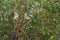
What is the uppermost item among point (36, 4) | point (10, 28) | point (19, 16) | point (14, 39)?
point (36, 4)

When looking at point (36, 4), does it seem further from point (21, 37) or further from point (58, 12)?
point (21, 37)

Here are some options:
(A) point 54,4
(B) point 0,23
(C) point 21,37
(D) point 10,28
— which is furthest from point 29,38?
(A) point 54,4

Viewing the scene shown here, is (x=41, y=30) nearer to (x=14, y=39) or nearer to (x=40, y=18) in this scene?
(x=40, y=18)

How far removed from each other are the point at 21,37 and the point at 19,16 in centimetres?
34

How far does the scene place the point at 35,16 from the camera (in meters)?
2.49

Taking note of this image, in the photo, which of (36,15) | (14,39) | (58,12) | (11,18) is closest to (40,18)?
(36,15)

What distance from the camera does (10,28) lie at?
2783mm

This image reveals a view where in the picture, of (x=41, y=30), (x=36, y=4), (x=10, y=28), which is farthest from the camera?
(x=10, y=28)

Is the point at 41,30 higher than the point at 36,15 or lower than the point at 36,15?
lower

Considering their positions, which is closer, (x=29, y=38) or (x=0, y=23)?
(x=0, y=23)

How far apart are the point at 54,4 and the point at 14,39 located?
0.87 meters

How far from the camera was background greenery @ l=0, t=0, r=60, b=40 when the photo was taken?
244cm

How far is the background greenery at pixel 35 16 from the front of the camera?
8.02 feet

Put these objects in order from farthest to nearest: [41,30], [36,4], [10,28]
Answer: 1. [10,28]
2. [41,30]
3. [36,4]
